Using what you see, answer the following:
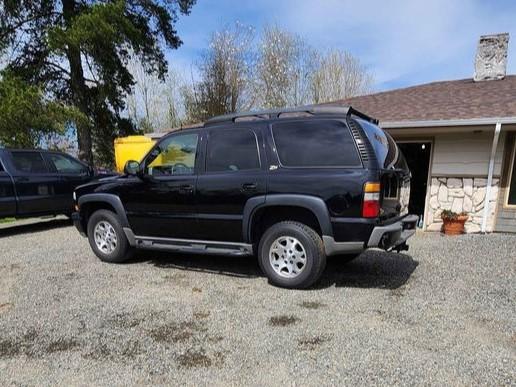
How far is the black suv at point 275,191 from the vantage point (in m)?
3.93

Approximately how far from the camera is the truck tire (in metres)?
5.46

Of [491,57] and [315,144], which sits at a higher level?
[491,57]

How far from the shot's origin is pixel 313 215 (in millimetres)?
4234

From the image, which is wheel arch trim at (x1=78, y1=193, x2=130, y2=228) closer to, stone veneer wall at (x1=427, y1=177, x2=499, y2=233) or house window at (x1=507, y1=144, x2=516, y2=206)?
stone veneer wall at (x1=427, y1=177, x2=499, y2=233)

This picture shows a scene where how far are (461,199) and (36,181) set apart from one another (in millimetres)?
9744

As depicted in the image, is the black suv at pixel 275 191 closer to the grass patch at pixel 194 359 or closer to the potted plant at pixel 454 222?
the grass patch at pixel 194 359

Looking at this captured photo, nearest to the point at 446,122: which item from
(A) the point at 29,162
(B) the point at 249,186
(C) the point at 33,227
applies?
(B) the point at 249,186

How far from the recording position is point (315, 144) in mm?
4160

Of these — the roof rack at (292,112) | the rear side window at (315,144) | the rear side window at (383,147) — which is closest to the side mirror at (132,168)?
the roof rack at (292,112)

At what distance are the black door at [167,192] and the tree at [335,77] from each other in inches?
739

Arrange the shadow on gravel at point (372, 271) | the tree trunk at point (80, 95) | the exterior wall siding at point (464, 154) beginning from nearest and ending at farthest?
the shadow on gravel at point (372, 271)
the exterior wall siding at point (464, 154)
the tree trunk at point (80, 95)

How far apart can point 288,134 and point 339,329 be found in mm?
2206

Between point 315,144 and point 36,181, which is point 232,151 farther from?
point 36,181

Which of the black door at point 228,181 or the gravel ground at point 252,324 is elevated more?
the black door at point 228,181
